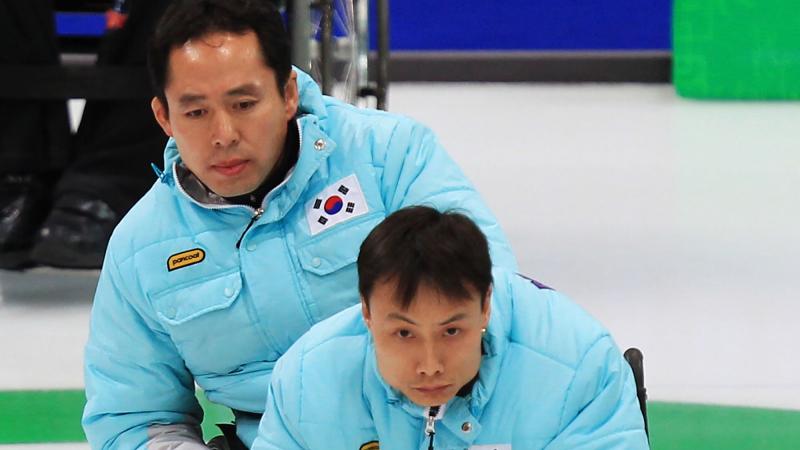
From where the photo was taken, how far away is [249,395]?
227 centimetres

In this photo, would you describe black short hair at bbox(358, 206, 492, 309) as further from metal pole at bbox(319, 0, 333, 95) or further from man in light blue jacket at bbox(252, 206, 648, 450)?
metal pole at bbox(319, 0, 333, 95)

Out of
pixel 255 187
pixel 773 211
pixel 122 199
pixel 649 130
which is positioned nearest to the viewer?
pixel 255 187

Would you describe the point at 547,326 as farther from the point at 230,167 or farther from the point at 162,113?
the point at 162,113

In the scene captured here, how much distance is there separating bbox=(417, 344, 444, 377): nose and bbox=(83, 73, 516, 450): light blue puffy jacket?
0.42 meters

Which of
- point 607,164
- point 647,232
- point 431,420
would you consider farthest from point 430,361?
point 607,164

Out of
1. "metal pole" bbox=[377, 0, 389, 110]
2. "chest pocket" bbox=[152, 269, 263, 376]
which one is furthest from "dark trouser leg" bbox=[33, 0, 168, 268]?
"chest pocket" bbox=[152, 269, 263, 376]

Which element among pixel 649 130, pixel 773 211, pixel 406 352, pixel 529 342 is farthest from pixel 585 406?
pixel 649 130

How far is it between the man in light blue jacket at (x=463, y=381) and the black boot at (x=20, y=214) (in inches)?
77.8

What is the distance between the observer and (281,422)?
1964 millimetres

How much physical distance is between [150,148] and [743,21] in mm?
3916

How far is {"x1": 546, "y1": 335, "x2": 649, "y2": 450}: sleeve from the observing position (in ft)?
6.17

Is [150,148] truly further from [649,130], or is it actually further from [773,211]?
[649,130]

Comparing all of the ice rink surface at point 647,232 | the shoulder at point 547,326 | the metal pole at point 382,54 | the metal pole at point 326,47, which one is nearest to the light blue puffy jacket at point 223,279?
the shoulder at point 547,326

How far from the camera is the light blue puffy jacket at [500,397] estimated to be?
74.6 inches
